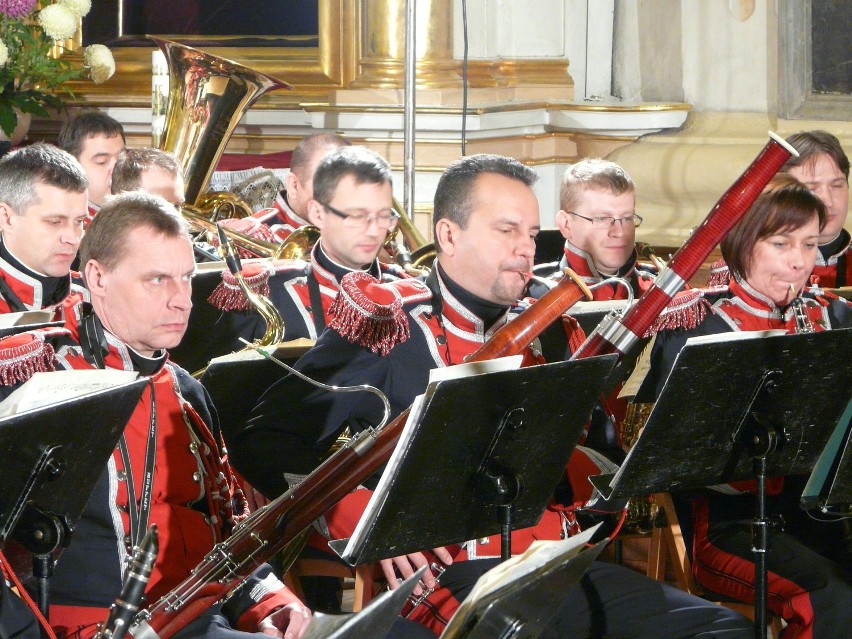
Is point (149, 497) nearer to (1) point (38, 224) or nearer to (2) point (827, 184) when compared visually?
(1) point (38, 224)

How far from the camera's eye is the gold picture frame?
7324 millimetres

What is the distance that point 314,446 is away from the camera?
2.93 metres

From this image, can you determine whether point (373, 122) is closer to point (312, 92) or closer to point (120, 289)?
point (312, 92)

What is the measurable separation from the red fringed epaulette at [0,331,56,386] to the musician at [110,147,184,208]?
7.84 ft

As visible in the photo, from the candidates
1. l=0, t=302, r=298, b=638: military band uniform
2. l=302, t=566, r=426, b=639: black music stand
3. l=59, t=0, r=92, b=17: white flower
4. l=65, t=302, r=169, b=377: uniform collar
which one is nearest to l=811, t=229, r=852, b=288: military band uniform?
l=0, t=302, r=298, b=638: military band uniform

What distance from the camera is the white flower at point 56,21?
6355 mm

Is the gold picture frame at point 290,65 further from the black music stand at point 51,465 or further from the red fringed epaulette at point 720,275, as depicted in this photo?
the black music stand at point 51,465

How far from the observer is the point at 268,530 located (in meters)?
2.46

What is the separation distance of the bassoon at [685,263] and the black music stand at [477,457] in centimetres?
26

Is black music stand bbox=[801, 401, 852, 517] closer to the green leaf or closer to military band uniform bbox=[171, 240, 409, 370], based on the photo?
military band uniform bbox=[171, 240, 409, 370]

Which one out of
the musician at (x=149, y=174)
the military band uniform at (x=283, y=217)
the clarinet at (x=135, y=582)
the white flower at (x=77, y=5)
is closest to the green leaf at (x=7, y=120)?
the white flower at (x=77, y=5)

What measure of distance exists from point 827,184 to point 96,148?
2.72 m

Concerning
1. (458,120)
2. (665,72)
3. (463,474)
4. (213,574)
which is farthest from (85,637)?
(665,72)

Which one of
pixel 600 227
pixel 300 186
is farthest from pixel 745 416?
pixel 300 186
